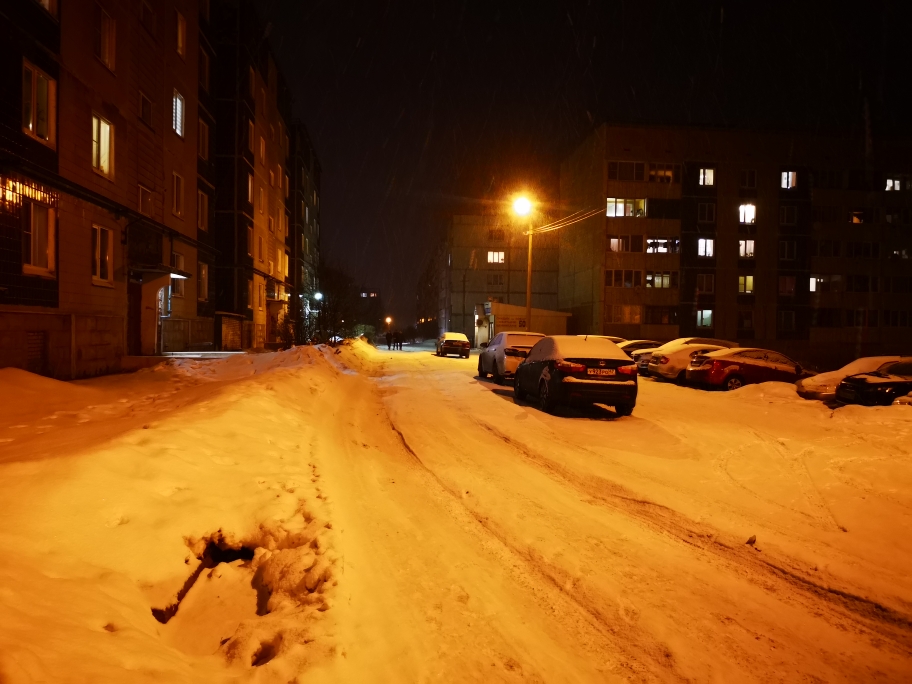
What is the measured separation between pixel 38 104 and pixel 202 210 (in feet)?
46.4

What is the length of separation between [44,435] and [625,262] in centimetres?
4993

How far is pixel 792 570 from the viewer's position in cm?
461

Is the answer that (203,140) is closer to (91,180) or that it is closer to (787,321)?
(91,180)

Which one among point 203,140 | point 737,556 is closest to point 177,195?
point 203,140

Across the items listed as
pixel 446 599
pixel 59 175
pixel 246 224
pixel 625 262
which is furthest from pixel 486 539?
pixel 625 262

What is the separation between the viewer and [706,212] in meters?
51.7

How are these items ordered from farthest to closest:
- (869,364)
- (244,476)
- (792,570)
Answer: (869,364)
(244,476)
(792,570)

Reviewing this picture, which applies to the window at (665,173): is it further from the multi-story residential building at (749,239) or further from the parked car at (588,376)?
the parked car at (588,376)

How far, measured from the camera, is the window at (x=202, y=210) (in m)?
27.1

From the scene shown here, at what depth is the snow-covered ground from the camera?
3.12m

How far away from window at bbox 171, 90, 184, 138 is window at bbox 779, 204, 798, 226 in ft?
169

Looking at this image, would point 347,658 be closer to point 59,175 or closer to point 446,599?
point 446,599

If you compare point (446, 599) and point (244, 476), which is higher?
point (244, 476)

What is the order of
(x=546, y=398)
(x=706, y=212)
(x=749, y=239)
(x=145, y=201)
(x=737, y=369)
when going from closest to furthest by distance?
1. (x=546, y=398)
2. (x=737, y=369)
3. (x=145, y=201)
4. (x=706, y=212)
5. (x=749, y=239)
